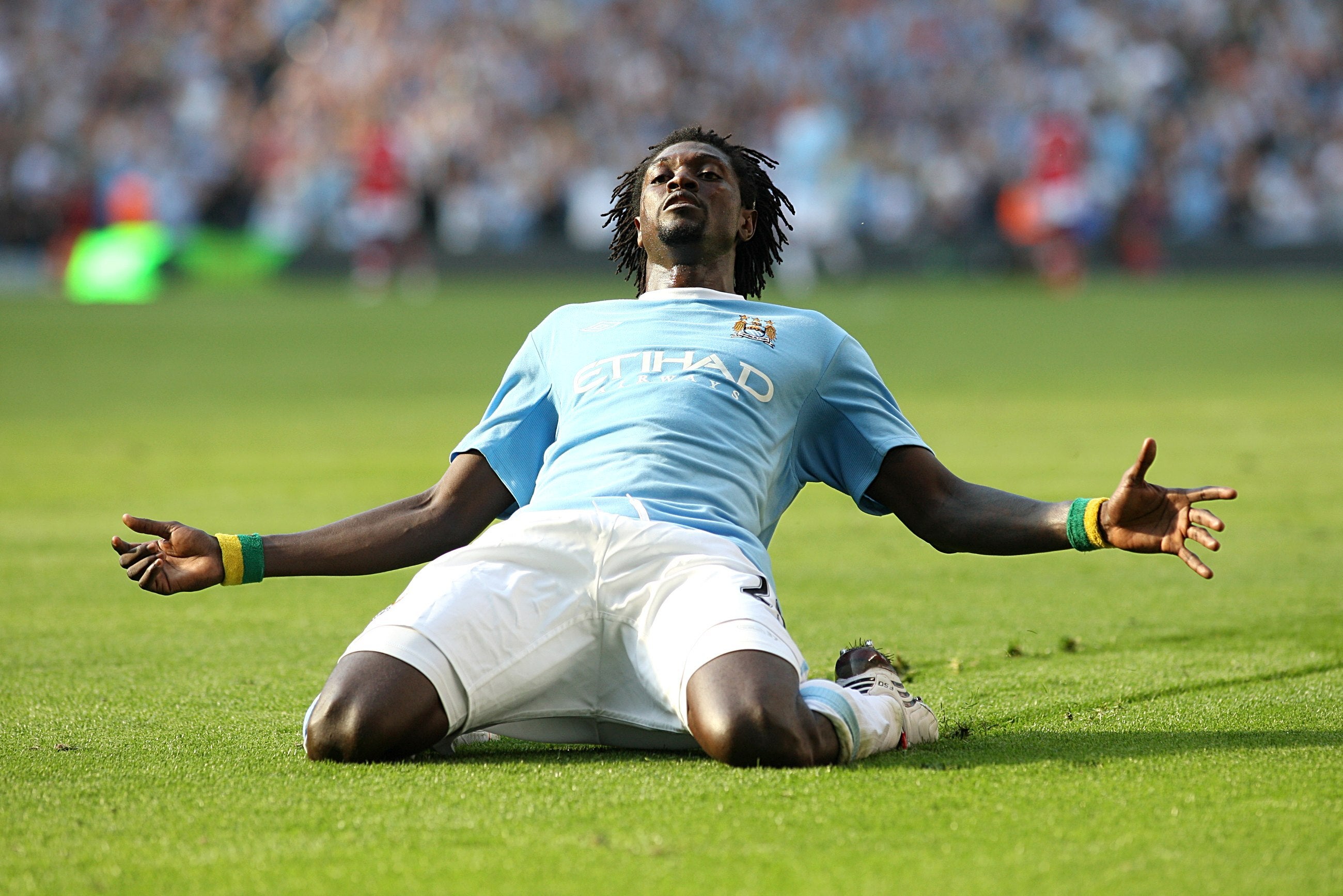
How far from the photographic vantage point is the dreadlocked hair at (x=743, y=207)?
4969mm

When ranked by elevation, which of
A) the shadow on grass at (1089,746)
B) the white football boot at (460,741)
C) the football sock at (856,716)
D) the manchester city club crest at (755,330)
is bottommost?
the white football boot at (460,741)

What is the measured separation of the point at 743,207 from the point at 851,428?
930mm

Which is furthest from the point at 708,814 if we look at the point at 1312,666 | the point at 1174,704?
the point at 1312,666

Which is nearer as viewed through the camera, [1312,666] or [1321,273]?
[1312,666]

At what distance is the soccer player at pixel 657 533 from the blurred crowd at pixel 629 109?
70.4 ft

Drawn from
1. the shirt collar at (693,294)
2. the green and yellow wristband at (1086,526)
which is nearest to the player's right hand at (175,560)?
the shirt collar at (693,294)

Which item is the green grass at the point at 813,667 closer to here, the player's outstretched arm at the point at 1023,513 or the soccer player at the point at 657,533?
the soccer player at the point at 657,533

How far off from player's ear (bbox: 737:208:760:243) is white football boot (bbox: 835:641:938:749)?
1405 millimetres

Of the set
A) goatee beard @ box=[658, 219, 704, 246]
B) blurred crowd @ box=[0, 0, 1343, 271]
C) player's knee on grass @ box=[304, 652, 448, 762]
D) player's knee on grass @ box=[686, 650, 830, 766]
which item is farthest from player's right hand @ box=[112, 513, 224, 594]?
blurred crowd @ box=[0, 0, 1343, 271]

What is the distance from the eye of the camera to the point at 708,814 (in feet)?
10.4

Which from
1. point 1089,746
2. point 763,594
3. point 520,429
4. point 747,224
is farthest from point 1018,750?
point 747,224

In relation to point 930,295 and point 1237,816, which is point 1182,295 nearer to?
point 930,295

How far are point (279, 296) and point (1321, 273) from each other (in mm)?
16261

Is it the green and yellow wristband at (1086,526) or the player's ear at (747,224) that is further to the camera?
the player's ear at (747,224)
